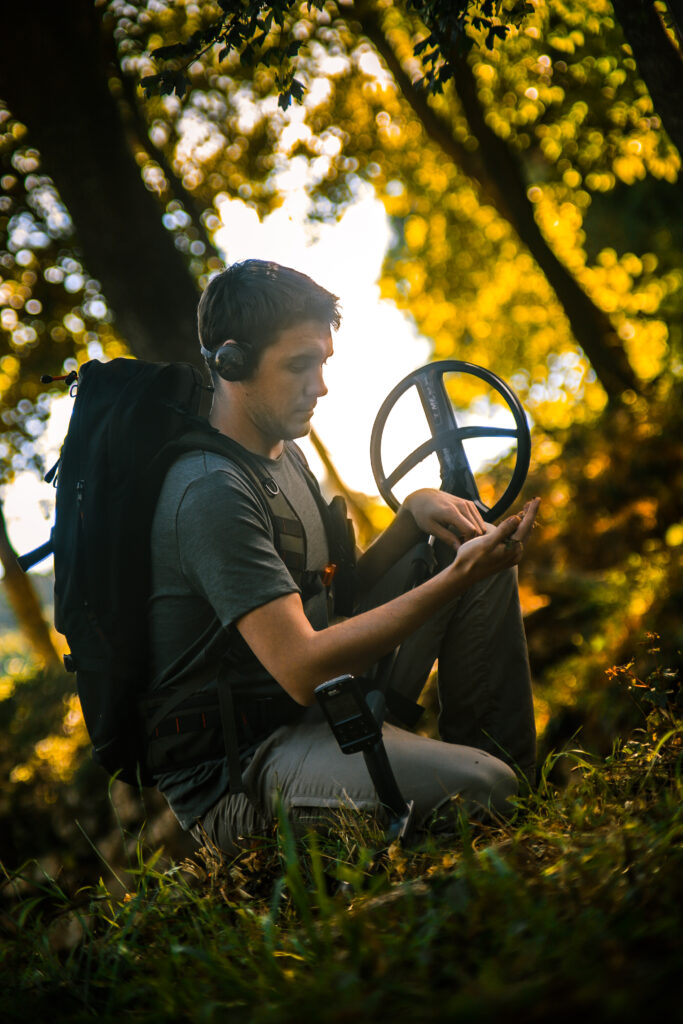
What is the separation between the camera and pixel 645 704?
130 inches

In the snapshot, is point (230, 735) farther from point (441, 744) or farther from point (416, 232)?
point (416, 232)

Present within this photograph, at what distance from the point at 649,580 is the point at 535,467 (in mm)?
3139

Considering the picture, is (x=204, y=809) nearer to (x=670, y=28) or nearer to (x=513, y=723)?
(x=513, y=723)

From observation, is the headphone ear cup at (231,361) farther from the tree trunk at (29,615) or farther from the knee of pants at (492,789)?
the tree trunk at (29,615)

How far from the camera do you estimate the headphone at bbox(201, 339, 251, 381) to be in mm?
2779

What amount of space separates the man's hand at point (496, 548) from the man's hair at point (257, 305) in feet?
3.44

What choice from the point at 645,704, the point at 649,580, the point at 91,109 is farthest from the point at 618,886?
the point at 91,109

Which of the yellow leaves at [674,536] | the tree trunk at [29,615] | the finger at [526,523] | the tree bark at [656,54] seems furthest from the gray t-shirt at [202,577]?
the tree trunk at [29,615]

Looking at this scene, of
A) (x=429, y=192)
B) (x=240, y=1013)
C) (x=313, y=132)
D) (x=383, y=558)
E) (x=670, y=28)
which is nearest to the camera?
(x=240, y=1013)

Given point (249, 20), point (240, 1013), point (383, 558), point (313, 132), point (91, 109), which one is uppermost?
point (313, 132)

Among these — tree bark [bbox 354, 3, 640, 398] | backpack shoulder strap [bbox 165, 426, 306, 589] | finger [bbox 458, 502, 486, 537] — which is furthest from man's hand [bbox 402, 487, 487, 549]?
tree bark [bbox 354, 3, 640, 398]

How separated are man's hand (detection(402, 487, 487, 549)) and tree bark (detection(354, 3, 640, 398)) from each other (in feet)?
24.6

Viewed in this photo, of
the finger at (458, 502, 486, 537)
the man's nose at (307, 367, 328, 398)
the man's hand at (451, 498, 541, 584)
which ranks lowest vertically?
the man's hand at (451, 498, 541, 584)

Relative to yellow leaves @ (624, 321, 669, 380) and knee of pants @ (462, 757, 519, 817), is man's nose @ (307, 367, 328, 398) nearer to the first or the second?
knee of pants @ (462, 757, 519, 817)
